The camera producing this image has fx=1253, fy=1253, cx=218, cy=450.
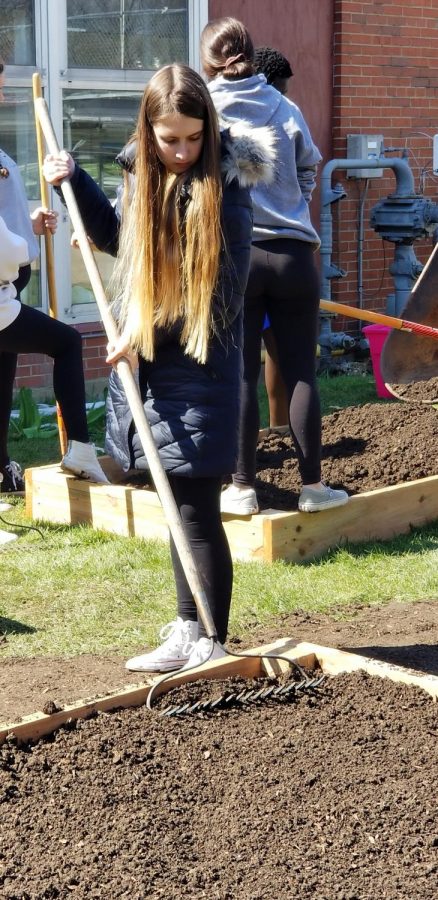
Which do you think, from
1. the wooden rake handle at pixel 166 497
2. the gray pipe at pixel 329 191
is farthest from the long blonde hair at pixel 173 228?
the gray pipe at pixel 329 191

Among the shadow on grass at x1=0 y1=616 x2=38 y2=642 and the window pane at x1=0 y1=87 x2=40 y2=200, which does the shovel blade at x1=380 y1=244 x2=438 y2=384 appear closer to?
the window pane at x1=0 y1=87 x2=40 y2=200

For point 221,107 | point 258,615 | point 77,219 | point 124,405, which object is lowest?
point 258,615

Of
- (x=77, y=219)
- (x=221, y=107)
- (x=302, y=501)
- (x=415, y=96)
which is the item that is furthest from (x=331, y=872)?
(x=415, y=96)

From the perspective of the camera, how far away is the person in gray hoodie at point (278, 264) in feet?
17.0

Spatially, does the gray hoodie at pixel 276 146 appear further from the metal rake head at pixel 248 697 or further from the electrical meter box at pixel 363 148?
the electrical meter box at pixel 363 148

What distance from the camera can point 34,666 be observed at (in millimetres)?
4406

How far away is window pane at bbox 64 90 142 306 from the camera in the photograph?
29.1 feet

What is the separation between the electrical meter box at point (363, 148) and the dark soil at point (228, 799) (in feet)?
24.0

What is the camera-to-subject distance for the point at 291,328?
5320 mm

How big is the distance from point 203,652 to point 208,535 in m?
0.38

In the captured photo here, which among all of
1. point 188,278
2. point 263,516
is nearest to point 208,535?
point 188,278

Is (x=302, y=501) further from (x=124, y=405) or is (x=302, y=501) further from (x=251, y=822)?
(x=251, y=822)

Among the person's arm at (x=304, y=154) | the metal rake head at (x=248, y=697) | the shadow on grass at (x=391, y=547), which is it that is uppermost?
the person's arm at (x=304, y=154)

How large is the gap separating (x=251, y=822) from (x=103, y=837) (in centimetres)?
37
